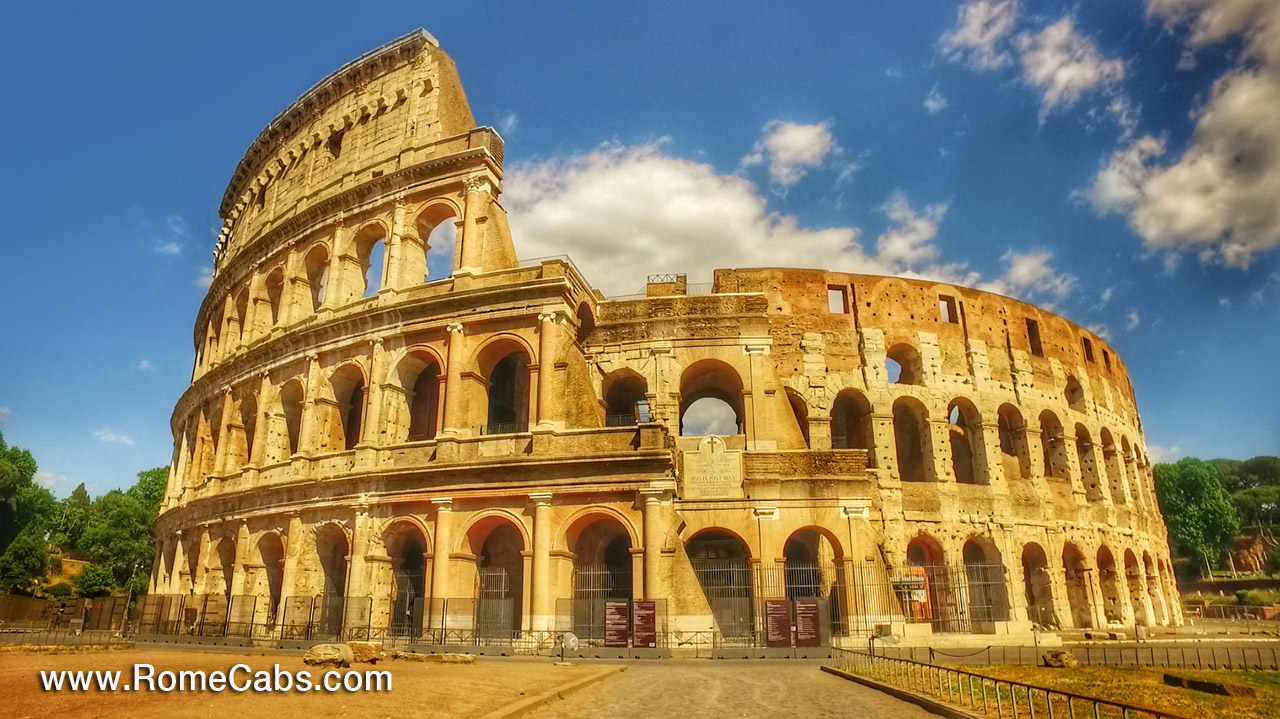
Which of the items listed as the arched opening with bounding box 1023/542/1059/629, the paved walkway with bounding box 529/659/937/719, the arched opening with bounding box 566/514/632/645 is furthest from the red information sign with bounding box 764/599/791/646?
the arched opening with bounding box 1023/542/1059/629

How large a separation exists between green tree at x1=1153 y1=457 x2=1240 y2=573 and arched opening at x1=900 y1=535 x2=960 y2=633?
37.3 metres

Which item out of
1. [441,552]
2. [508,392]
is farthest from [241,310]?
[441,552]

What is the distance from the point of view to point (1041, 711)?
30.5 ft

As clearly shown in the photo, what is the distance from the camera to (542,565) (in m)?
18.0

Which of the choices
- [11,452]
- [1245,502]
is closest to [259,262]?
[11,452]

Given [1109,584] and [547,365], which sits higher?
[547,365]

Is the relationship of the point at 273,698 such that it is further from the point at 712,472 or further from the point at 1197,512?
the point at 1197,512

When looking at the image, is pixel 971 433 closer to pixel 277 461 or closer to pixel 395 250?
pixel 395 250

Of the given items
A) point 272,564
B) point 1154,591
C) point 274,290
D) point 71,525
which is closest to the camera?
point 272,564

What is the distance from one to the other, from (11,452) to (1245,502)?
318 feet

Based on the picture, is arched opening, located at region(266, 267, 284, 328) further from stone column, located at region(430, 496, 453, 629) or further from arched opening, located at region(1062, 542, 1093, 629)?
arched opening, located at region(1062, 542, 1093, 629)

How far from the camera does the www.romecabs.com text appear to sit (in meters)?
8.73

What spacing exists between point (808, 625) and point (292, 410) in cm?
1827

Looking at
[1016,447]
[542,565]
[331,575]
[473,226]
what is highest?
[473,226]
